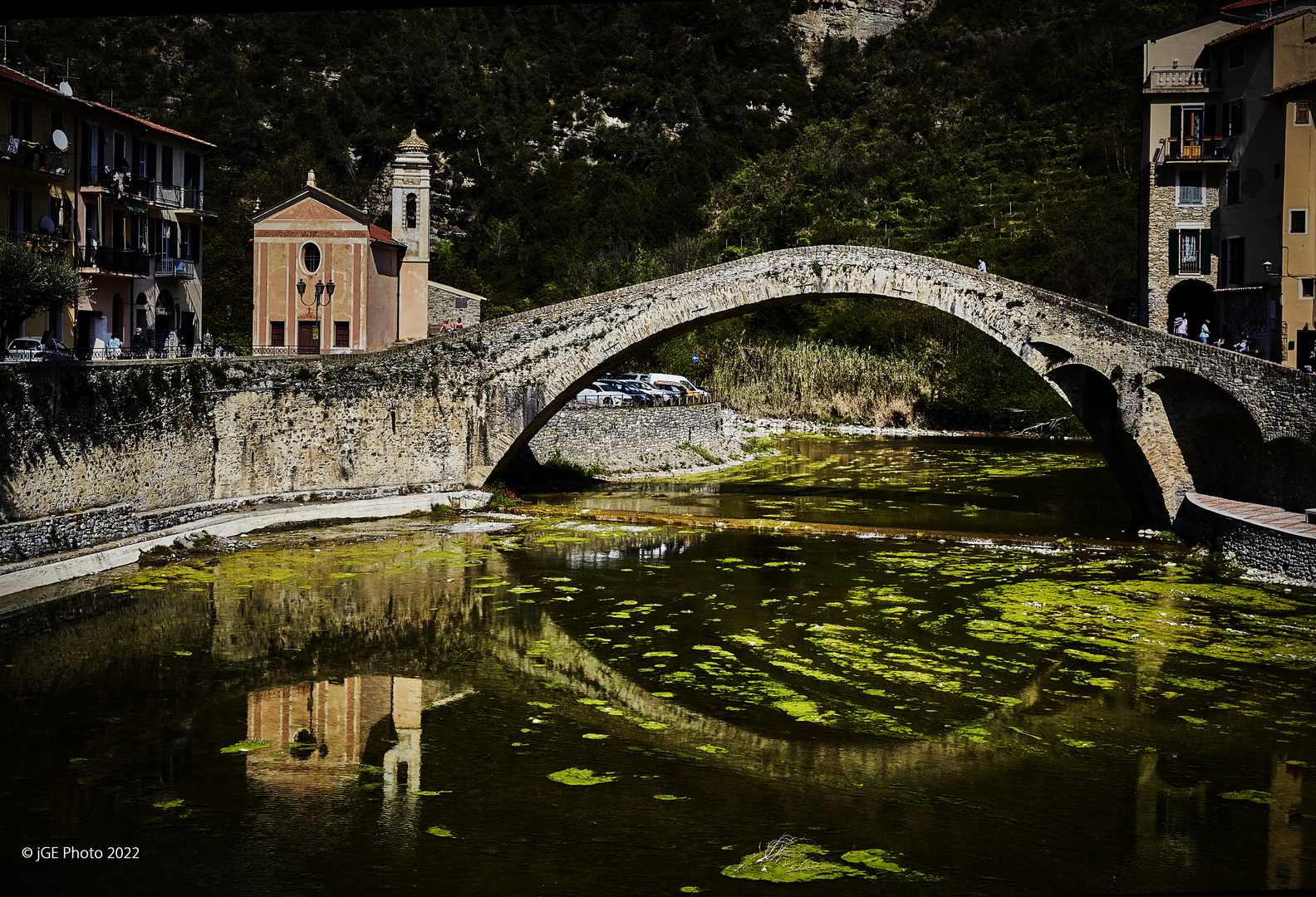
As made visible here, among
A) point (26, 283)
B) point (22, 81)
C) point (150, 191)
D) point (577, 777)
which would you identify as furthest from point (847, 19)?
point (577, 777)

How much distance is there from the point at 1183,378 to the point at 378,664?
15.7 metres

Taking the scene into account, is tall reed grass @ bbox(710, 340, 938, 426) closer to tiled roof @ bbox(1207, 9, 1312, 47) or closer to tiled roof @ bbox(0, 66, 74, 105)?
tiled roof @ bbox(1207, 9, 1312, 47)

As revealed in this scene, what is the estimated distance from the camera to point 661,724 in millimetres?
11539

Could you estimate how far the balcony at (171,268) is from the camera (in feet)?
96.3

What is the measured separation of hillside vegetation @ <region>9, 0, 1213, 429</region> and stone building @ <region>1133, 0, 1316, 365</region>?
17.4 m

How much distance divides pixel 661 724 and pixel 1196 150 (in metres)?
22.2

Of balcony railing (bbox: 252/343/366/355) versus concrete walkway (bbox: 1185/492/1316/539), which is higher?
balcony railing (bbox: 252/343/366/355)

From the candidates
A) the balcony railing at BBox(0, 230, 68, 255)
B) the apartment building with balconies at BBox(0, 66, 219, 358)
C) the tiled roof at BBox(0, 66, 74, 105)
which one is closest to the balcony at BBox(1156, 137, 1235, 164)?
the apartment building with balconies at BBox(0, 66, 219, 358)

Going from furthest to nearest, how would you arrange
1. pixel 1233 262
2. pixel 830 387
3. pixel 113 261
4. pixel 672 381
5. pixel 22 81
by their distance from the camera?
pixel 830 387
pixel 672 381
pixel 113 261
pixel 1233 262
pixel 22 81

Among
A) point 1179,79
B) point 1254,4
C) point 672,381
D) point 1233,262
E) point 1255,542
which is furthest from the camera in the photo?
point 672,381

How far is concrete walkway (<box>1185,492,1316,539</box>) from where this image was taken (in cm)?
1806

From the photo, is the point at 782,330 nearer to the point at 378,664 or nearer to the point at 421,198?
the point at 421,198

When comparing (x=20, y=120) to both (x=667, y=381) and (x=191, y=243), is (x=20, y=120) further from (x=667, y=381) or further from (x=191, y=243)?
(x=667, y=381)

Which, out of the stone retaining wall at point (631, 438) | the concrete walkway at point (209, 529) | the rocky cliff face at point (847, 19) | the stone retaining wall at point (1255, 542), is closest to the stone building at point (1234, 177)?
the stone retaining wall at point (1255, 542)
